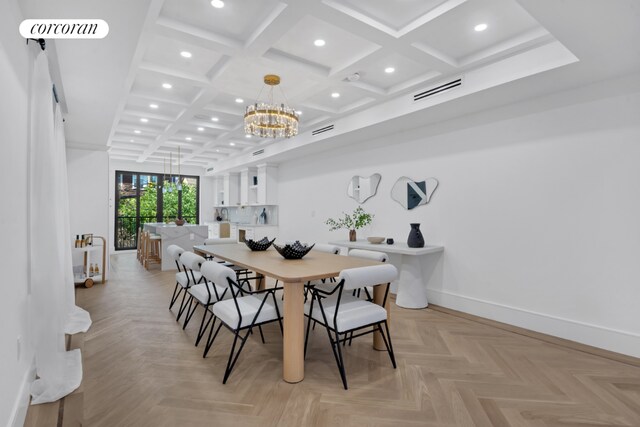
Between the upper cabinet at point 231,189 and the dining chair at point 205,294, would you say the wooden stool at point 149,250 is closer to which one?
the upper cabinet at point 231,189

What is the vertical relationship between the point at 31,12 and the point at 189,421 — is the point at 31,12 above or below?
above

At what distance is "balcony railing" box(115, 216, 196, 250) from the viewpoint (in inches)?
381

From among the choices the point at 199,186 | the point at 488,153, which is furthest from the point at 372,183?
the point at 199,186

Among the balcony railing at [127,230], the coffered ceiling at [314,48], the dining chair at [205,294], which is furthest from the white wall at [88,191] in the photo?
the balcony railing at [127,230]

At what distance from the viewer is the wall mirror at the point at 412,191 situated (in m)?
4.50

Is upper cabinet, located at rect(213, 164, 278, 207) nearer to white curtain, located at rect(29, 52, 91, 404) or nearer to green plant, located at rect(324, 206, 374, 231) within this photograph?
green plant, located at rect(324, 206, 374, 231)

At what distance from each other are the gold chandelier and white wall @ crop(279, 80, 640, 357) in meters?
1.98

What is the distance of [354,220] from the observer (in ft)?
18.4

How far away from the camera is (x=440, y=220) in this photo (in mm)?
4375

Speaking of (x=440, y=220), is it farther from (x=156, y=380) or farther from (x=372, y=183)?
(x=156, y=380)

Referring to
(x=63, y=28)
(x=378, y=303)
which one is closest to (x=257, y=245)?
(x=378, y=303)

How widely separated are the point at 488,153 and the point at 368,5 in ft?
7.66

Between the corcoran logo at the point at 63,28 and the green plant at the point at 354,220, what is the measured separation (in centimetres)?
429

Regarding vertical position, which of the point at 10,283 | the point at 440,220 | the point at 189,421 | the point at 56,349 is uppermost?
the point at 440,220
